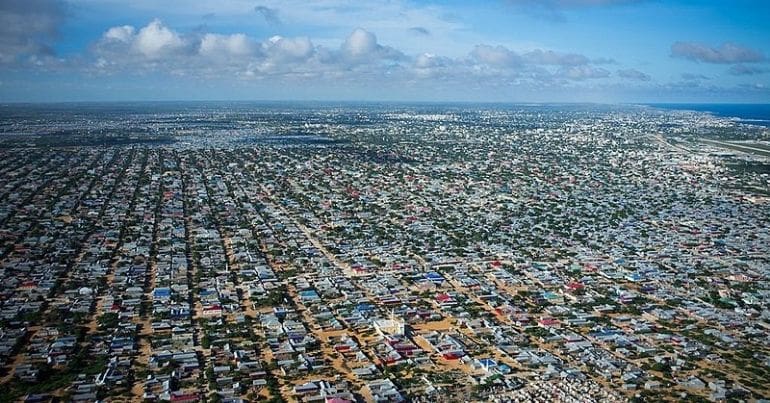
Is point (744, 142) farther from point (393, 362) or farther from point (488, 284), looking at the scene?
point (393, 362)

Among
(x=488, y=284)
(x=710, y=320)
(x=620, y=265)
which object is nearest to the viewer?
(x=710, y=320)

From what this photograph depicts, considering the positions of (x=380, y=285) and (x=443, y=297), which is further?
(x=380, y=285)

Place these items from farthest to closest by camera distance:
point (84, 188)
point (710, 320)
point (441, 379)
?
point (84, 188) < point (710, 320) < point (441, 379)

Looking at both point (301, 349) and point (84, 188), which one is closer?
point (301, 349)

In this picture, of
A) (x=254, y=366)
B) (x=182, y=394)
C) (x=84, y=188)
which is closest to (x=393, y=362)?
(x=254, y=366)

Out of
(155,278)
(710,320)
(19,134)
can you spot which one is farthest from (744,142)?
(19,134)

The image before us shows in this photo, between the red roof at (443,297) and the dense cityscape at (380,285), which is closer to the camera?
the dense cityscape at (380,285)

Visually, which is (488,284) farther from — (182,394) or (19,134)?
(19,134)
